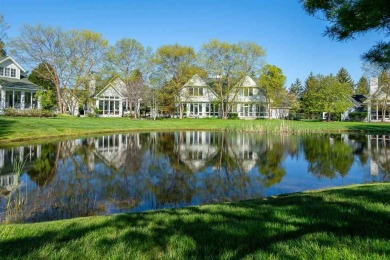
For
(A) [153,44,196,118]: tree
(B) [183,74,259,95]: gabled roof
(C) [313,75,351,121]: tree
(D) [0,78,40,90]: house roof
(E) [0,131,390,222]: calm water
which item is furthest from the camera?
(B) [183,74,259,95]: gabled roof

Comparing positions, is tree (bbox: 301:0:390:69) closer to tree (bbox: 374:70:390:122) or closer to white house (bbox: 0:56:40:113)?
white house (bbox: 0:56:40:113)

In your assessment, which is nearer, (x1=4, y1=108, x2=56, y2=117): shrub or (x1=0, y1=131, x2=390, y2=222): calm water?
(x1=0, y1=131, x2=390, y2=222): calm water

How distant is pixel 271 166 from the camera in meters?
11.9

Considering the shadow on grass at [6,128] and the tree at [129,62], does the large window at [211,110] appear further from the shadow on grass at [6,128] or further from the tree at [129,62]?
the shadow on grass at [6,128]

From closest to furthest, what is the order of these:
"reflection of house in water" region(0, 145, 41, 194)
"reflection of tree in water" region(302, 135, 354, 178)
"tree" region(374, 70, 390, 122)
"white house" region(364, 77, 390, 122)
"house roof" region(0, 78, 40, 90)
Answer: "reflection of house in water" region(0, 145, 41, 194) → "reflection of tree in water" region(302, 135, 354, 178) → "house roof" region(0, 78, 40, 90) → "tree" region(374, 70, 390, 122) → "white house" region(364, 77, 390, 122)

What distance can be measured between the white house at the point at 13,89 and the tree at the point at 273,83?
1304 inches

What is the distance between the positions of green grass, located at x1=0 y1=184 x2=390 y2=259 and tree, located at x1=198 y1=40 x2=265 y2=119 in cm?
4271

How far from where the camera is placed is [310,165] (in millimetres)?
12227

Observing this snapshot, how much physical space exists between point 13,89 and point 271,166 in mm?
33193

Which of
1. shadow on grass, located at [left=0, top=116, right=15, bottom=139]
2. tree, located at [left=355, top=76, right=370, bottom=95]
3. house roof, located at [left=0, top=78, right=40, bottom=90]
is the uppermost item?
tree, located at [left=355, top=76, right=370, bottom=95]

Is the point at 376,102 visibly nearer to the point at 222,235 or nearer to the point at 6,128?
the point at 6,128

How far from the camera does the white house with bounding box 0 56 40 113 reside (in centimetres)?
3409

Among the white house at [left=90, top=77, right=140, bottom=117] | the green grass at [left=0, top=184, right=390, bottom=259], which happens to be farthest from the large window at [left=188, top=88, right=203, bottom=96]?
the green grass at [left=0, top=184, right=390, bottom=259]

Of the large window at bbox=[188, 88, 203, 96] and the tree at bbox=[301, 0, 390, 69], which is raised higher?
the large window at bbox=[188, 88, 203, 96]
